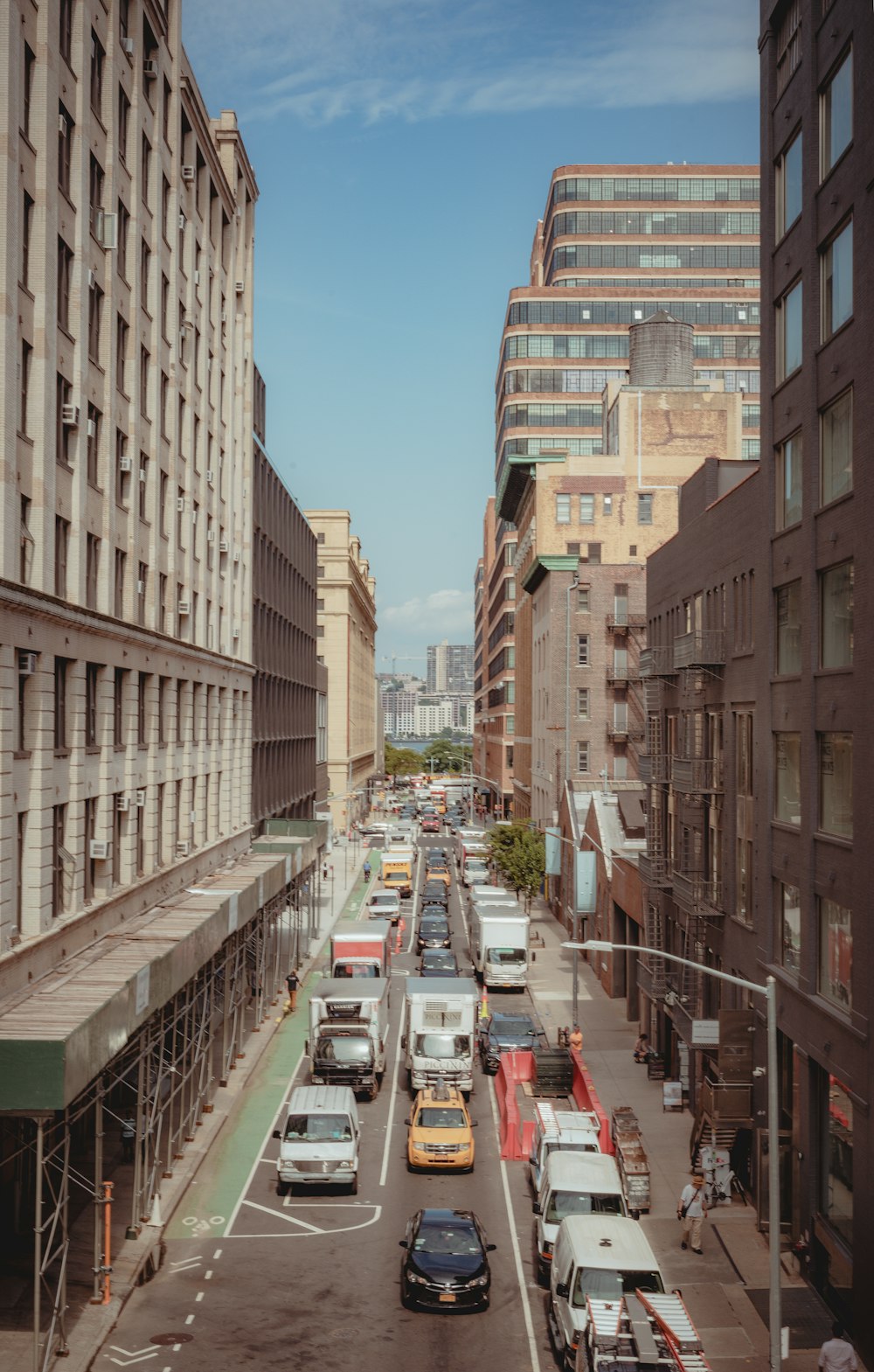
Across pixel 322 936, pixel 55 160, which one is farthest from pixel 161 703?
pixel 322 936

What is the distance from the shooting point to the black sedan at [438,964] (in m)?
53.2

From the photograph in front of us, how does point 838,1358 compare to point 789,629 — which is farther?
point 789,629

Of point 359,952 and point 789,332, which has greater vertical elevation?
point 789,332

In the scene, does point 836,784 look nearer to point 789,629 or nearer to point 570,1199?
point 789,629

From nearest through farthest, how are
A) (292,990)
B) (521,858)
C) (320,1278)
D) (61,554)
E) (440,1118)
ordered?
(320,1278)
(61,554)
(440,1118)
(292,990)
(521,858)

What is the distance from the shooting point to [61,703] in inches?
1174

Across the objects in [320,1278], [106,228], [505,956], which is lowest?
[320,1278]

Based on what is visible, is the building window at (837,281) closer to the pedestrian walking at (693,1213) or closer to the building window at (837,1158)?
the building window at (837,1158)

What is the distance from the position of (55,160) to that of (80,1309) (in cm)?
2289

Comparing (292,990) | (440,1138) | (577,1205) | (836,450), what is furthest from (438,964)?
(836,450)

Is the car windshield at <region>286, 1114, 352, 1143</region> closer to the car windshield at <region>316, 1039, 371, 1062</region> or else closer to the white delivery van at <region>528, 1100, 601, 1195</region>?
the white delivery van at <region>528, 1100, 601, 1195</region>

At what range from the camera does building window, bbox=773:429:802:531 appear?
27969 millimetres

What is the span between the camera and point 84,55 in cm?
3128

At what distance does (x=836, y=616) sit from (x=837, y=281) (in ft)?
21.1
